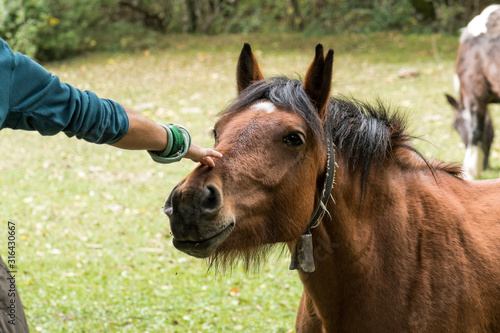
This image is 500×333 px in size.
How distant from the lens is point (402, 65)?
589 inches

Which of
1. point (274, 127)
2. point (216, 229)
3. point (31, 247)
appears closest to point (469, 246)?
point (274, 127)

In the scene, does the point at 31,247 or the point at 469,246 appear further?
the point at 31,247

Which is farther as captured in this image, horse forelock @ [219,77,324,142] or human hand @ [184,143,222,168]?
horse forelock @ [219,77,324,142]

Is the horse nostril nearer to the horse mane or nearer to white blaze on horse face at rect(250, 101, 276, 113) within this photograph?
the horse mane

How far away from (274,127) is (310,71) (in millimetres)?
326

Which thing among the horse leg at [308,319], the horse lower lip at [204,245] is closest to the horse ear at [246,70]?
the horse lower lip at [204,245]

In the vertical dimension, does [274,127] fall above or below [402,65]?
below

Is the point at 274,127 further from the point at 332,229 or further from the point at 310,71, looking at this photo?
the point at 332,229

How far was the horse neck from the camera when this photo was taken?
255 centimetres

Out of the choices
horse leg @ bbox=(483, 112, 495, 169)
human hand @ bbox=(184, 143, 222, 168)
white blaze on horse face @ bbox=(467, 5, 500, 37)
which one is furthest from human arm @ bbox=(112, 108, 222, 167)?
white blaze on horse face @ bbox=(467, 5, 500, 37)

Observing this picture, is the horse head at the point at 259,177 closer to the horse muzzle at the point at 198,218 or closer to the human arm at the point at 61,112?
the horse muzzle at the point at 198,218

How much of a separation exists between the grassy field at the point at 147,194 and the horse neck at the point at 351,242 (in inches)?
12.1

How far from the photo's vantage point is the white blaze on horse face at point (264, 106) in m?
2.45

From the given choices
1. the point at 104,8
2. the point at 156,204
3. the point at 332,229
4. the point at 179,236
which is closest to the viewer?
the point at 179,236
